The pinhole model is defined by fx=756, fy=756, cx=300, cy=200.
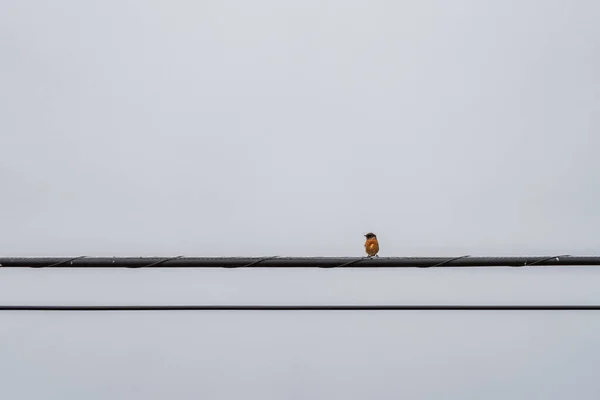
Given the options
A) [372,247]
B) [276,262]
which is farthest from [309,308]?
[372,247]

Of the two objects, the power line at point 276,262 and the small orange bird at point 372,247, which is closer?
the power line at point 276,262

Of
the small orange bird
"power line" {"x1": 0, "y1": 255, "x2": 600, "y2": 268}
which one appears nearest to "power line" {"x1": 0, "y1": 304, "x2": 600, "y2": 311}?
"power line" {"x1": 0, "y1": 255, "x2": 600, "y2": 268}

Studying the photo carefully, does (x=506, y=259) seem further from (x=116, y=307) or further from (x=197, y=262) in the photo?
(x=116, y=307)

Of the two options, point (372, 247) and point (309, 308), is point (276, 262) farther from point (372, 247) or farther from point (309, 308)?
point (372, 247)

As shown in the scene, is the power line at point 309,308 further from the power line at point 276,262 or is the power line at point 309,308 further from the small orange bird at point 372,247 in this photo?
the small orange bird at point 372,247

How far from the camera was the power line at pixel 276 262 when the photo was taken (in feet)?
22.8

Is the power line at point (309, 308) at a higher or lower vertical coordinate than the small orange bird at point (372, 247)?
lower

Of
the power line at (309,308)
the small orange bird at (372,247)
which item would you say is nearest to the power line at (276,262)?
the power line at (309,308)

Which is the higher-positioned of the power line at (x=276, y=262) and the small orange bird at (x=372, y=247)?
the small orange bird at (x=372, y=247)

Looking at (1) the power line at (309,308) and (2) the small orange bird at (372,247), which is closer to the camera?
(1) the power line at (309,308)

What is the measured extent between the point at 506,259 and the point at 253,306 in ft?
8.12

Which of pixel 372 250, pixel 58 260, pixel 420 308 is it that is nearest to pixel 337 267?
pixel 420 308

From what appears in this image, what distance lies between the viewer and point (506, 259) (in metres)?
6.94

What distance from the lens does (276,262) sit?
698 cm
